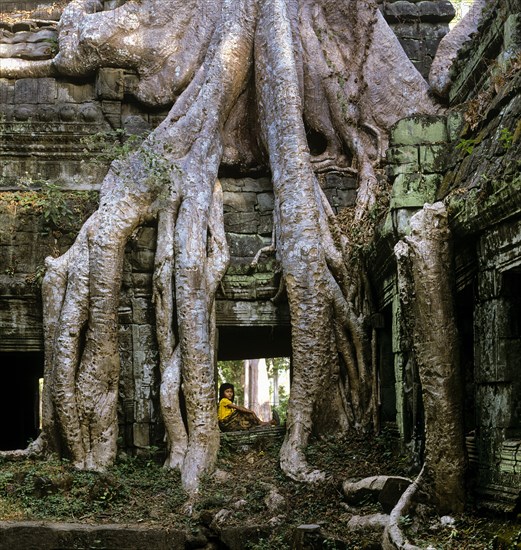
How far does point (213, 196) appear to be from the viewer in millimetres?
8945

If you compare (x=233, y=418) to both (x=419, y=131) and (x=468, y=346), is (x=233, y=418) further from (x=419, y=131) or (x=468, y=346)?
(x=419, y=131)

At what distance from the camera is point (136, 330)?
8.48 metres

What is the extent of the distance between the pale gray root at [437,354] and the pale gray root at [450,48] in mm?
Result: 4002

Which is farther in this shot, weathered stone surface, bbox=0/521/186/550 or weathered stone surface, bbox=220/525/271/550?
weathered stone surface, bbox=220/525/271/550

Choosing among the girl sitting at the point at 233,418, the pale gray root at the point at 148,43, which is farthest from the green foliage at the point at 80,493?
the pale gray root at the point at 148,43

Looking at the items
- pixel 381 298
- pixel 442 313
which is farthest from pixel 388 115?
pixel 442 313

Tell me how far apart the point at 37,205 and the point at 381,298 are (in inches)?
126

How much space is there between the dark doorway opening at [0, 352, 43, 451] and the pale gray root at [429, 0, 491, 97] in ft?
16.4

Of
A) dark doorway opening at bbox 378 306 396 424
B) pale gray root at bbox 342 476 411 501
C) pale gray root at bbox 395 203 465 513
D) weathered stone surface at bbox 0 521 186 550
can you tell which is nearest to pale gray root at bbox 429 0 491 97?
dark doorway opening at bbox 378 306 396 424

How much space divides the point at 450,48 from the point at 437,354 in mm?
4899

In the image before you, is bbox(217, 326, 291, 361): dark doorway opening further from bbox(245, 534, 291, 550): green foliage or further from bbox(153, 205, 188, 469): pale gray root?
bbox(245, 534, 291, 550): green foliage

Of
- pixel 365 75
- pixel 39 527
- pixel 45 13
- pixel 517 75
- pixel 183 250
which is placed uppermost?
pixel 45 13

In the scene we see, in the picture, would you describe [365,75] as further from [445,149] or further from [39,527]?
[39,527]

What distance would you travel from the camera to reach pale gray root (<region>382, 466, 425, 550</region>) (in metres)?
5.11
